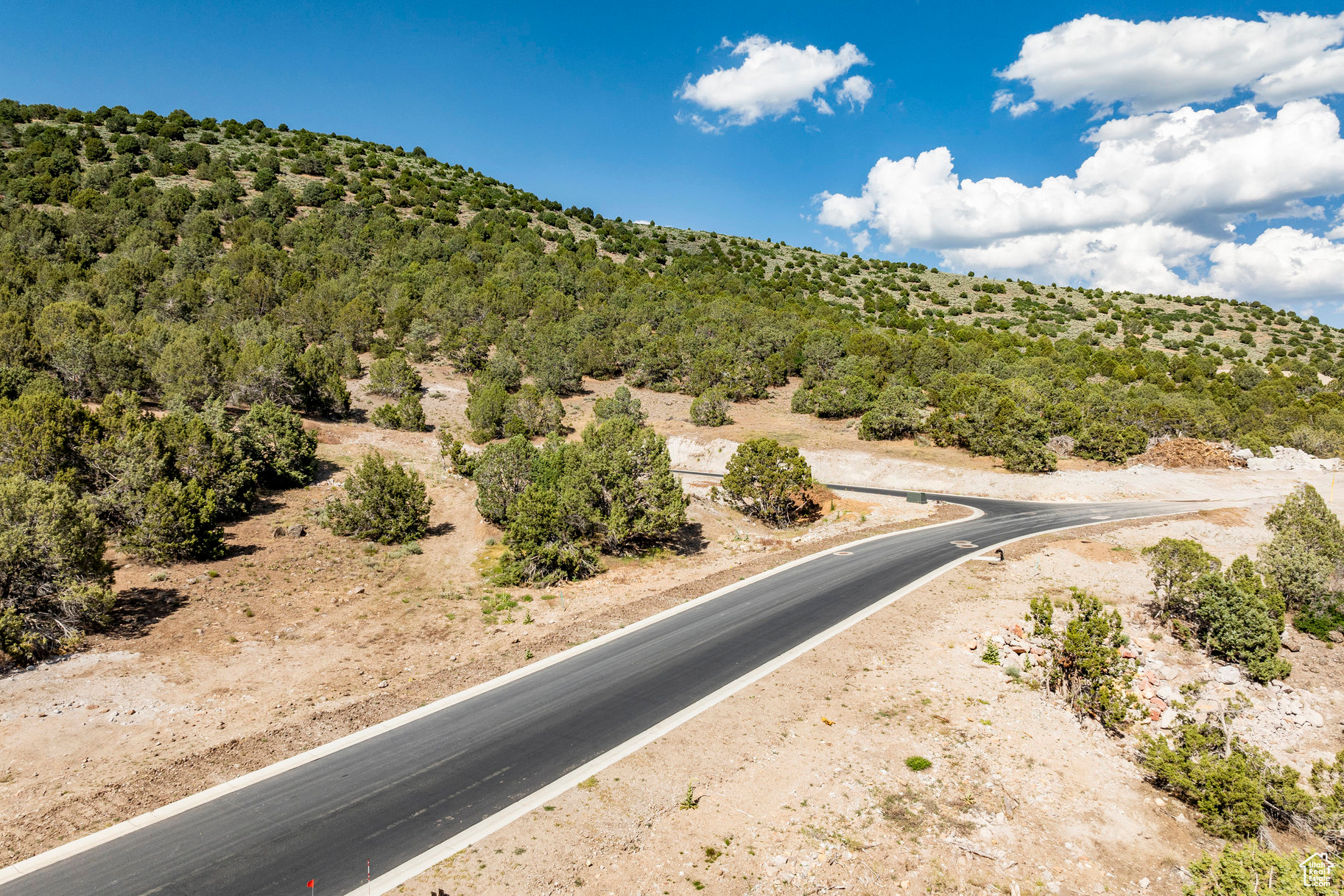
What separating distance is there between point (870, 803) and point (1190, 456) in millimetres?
48391

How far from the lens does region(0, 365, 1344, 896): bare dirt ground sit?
9297 millimetres

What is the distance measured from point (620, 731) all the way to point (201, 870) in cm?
698

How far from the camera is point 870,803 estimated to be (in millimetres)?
10531

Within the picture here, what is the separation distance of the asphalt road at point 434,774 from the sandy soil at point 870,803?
1.04 meters

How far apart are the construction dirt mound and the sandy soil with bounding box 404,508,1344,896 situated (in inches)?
1311

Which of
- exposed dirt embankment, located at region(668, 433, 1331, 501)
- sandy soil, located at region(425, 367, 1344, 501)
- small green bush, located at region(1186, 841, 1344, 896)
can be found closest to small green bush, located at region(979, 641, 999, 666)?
small green bush, located at region(1186, 841, 1344, 896)

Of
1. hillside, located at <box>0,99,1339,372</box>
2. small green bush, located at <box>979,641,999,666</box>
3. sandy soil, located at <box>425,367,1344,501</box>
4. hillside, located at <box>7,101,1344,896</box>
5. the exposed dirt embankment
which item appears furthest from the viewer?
hillside, located at <box>0,99,1339,372</box>

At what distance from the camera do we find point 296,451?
31641 mm

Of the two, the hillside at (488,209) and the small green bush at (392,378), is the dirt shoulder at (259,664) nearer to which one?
the small green bush at (392,378)

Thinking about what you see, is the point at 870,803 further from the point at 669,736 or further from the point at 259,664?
the point at 259,664

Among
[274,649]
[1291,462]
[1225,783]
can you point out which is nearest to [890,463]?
[1291,462]

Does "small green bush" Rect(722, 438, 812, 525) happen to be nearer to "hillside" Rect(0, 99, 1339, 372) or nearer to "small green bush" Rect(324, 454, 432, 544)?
"small green bush" Rect(324, 454, 432, 544)

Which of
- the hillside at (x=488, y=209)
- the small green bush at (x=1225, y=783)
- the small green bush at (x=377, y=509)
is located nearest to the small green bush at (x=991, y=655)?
the small green bush at (x=1225, y=783)

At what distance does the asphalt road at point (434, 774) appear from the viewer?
861cm
